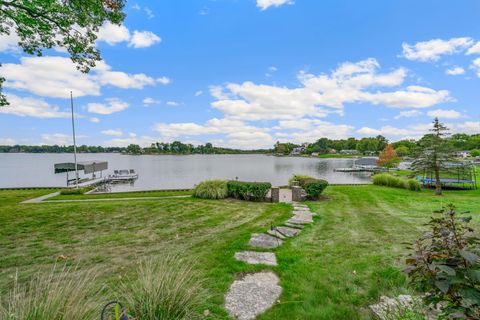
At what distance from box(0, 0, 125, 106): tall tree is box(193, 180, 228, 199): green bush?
6.52 meters

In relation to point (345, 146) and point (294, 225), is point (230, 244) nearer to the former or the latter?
point (294, 225)

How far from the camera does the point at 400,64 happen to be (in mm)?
15586

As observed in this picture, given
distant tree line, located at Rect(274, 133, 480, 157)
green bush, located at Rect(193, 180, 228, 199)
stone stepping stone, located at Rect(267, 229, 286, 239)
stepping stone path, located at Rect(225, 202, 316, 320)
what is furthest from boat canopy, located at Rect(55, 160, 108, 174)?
distant tree line, located at Rect(274, 133, 480, 157)

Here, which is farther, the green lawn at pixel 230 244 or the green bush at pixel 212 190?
the green bush at pixel 212 190

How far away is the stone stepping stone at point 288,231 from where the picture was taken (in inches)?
224

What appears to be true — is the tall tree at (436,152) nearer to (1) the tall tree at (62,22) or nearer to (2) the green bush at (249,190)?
(2) the green bush at (249,190)

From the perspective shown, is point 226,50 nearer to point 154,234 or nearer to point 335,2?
point 335,2

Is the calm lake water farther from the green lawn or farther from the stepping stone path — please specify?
the stepping stone path

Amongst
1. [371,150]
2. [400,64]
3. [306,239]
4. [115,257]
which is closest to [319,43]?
[400,64]

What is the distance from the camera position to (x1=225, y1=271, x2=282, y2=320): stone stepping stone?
9.00ft

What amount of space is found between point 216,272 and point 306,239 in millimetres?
2575

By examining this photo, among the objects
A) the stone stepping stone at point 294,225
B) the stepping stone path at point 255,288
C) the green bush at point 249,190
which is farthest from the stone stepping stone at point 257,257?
the green bush at point 249,190

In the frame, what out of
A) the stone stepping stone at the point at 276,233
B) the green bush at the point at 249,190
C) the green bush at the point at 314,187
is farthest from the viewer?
the green bush at the point at 314,187

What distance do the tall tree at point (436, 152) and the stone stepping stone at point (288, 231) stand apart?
1188cm
